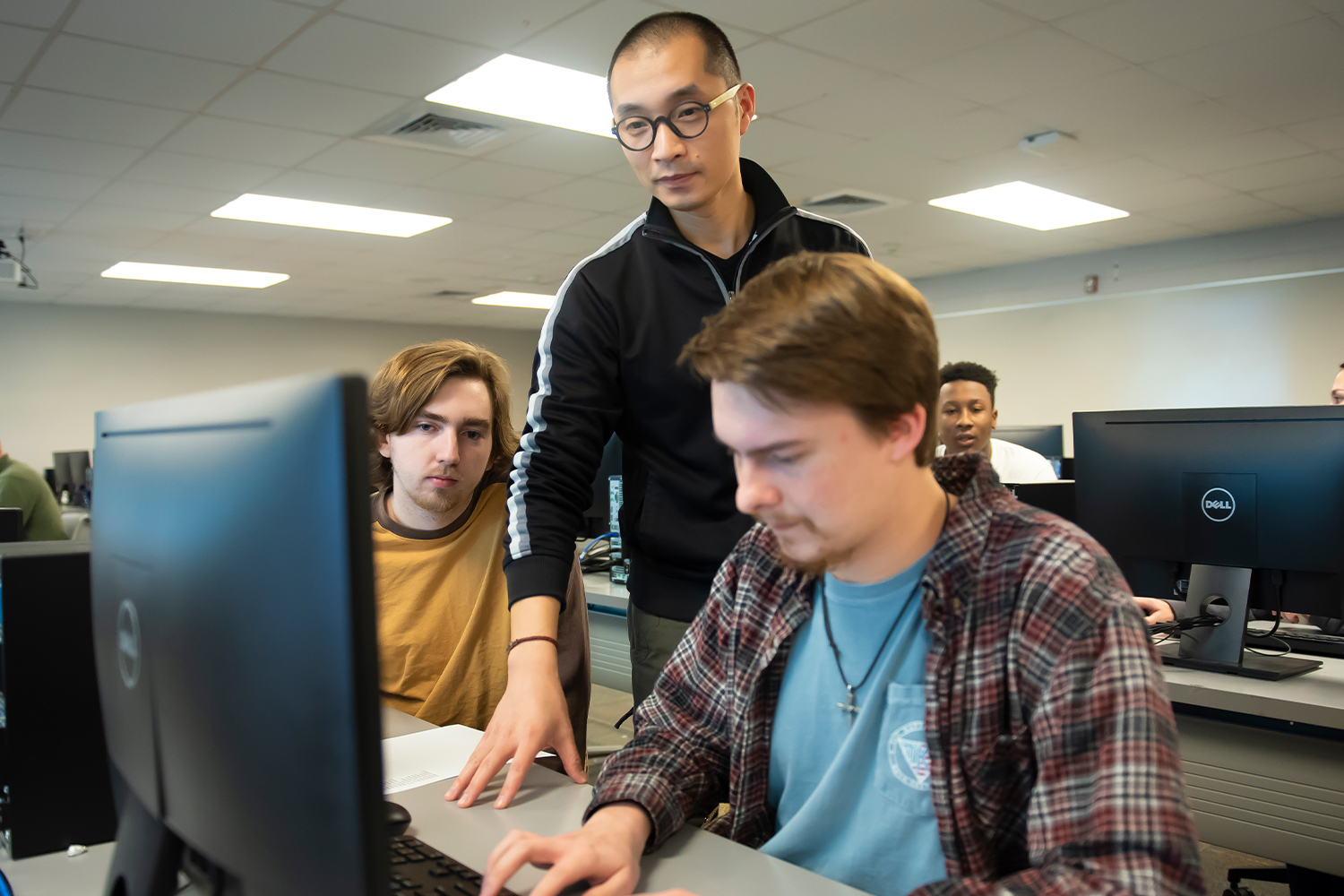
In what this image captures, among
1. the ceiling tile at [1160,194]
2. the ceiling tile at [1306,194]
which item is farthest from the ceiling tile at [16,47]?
the ceiling tile at [1306,194]

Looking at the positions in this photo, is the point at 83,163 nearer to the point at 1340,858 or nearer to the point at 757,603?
the point at 757,603

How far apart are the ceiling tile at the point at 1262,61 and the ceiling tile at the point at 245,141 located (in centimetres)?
361

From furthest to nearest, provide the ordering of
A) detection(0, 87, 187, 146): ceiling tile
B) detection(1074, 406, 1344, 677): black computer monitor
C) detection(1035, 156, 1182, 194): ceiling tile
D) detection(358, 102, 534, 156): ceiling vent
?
1. detection(1035, 156, 1182, 194): ceiling tile
2. detection(358, 102, 534, 156): ceiling vent
3. detection(0, 87, 187, 146): ceiling tile
4. detection(1074, 406, 1344, 677): black computer monitor

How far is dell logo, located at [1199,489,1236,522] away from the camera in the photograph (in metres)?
1.87

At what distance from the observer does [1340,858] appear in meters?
1.64

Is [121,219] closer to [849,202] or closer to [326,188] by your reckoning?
[326,188]

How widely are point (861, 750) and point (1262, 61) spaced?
3.92 m

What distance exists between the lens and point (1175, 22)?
3.29m

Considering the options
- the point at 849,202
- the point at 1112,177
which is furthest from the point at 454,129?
the point at 1112,177

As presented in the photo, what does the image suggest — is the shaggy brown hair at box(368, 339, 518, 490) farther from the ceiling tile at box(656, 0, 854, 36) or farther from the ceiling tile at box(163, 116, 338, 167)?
the ceiling tile at box(163, 116, 338, 167)

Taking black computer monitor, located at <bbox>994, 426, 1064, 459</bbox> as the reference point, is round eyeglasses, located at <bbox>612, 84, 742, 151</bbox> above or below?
above

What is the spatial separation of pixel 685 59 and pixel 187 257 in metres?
6.63

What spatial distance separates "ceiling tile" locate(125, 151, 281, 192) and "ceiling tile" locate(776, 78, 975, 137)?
2.65 meters

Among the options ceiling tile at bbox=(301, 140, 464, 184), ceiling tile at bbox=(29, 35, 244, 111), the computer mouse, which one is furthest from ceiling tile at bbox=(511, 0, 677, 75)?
the computer mouse
